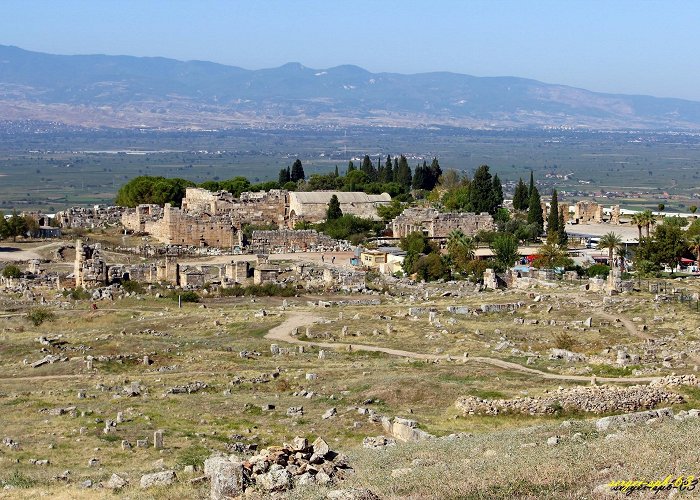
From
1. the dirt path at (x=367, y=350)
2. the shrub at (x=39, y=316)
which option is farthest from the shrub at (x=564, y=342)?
the shrub at (x=39, y=316)

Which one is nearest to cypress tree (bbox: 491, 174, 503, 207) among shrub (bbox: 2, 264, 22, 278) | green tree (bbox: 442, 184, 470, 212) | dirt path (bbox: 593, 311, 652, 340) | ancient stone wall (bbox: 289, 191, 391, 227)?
green tree (bbox: 442, 184, 470, 212)

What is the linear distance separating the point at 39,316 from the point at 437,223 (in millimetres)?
40350

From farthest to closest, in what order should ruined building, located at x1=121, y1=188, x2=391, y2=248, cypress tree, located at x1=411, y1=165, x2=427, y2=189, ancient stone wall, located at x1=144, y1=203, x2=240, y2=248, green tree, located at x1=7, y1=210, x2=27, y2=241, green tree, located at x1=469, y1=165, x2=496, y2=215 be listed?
cypress tree, located at x1=411, y1=165, x2=427, y2=189 → green tree, located at x1=469, y1=165, x2=496, y2=215 → ruined building, located at x1=121, y1=188, x2=391, y2=248 → green tree, located at x1=7, y1=210, x2=27, y2=241 → ancient stone wall, located at x1=144, y1=203, x2=240, y2=248

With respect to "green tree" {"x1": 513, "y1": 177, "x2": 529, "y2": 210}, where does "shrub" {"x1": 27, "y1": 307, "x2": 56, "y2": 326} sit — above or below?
below

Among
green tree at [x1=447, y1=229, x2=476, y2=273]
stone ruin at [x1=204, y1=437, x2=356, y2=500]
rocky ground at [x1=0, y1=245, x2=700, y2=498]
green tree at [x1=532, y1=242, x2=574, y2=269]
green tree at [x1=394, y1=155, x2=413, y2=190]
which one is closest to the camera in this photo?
stone ruin at [x1=204, y1=437, x2=356, y2=500]

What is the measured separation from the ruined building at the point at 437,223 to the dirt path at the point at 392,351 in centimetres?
3508

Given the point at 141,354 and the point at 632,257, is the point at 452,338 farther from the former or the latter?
the point at 632,257

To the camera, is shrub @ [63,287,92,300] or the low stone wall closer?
the low stone wall

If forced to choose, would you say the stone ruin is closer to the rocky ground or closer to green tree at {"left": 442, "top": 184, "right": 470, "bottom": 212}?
the rocky ground

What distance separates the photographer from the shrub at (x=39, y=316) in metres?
49.4

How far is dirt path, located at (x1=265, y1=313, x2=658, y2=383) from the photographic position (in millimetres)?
34500

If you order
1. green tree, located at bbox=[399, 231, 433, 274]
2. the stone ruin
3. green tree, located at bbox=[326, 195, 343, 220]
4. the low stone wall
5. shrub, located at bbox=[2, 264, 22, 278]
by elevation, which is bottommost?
shrub, located at bbox=[2, 264, 22, 278]

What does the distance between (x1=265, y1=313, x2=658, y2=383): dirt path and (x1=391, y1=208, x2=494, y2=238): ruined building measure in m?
35.1

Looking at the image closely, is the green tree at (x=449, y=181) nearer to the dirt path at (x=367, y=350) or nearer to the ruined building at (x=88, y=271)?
the ruined building at (x=88, y=271)
